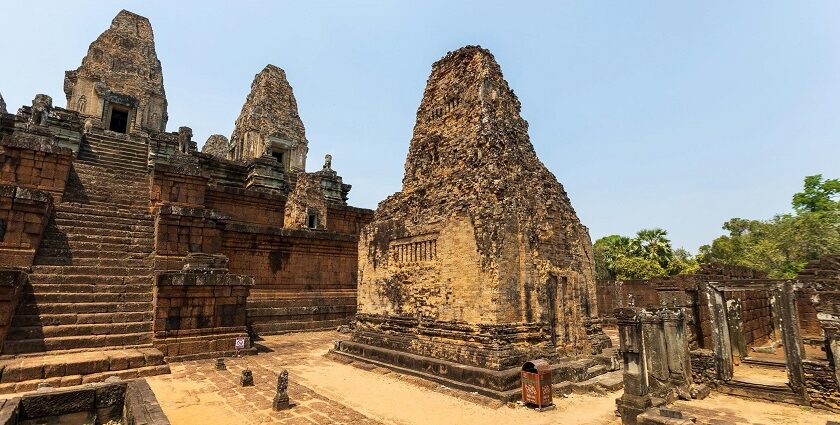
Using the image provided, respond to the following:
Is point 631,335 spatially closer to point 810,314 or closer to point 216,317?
point 216,317

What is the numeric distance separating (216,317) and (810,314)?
1942cm

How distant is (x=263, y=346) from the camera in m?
11.7

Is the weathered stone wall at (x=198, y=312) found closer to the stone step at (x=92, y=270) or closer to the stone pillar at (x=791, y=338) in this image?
the stone step at (x=92, y=270)

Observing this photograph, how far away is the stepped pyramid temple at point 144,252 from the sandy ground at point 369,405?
144 cm

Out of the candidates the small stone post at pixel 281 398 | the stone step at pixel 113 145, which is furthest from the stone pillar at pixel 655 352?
the stone step at pixel 113 145

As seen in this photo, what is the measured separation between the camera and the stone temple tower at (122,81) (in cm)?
2570

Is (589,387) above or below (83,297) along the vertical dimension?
below

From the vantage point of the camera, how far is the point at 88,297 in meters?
9.38

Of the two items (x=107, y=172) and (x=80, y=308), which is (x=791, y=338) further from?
(x=107, y=172)

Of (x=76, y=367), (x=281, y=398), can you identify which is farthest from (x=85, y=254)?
(x=281, y=398)

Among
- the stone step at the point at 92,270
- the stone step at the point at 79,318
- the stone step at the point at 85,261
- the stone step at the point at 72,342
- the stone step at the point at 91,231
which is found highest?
the stone step at the point at 91,231

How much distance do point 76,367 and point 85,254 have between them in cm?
442

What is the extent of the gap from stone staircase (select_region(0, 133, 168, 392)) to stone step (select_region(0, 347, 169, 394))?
14 millimetres

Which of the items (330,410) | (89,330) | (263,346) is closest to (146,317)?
(89,330)
